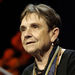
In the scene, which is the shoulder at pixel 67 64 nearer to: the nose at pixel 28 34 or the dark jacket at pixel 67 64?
the dark jacket at pixel 67 64

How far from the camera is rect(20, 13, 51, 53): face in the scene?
4.68ft

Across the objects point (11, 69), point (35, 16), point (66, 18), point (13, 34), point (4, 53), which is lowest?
point (11, 69)

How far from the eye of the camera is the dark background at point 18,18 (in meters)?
3.13

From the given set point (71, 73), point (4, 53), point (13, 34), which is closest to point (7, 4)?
point (13, 34)

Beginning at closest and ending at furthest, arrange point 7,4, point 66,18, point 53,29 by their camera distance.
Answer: point 53,29 → point 66,18 → point 7,4

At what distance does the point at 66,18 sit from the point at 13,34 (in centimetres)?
89

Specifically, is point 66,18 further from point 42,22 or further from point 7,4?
point 42,22

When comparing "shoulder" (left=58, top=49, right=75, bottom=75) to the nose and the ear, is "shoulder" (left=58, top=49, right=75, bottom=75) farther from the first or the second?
the nose

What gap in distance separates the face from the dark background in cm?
167

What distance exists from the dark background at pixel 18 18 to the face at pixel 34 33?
1674 millimetres

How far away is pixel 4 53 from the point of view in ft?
12.2

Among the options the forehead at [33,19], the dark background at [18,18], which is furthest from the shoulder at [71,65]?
the dark background at [18,18]

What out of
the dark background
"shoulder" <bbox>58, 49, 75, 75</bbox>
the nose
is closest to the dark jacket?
"shoulder" <bbox>58, 49, 75, 75</bbox>

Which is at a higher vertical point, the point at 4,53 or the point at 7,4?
the point at 7,4
